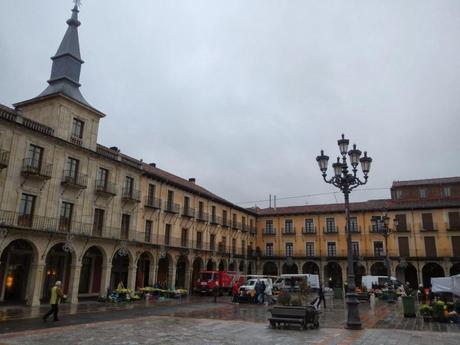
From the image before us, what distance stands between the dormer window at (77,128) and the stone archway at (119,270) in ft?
32.4

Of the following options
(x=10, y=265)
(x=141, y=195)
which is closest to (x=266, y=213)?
(x=141, y=195)

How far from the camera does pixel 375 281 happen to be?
36.6 meters

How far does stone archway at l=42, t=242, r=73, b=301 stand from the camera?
80.9 feet

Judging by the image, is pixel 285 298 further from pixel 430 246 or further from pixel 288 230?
pixel 288 230

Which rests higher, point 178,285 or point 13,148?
point 13,148

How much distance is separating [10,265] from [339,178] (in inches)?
787

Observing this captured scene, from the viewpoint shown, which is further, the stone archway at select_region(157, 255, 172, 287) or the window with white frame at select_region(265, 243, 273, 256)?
the window with white frame at select_region(265, 243, 273, 256)

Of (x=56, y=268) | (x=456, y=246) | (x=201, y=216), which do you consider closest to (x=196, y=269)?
(x=201, y=216)

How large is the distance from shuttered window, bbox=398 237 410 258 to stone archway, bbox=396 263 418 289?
1.78 m

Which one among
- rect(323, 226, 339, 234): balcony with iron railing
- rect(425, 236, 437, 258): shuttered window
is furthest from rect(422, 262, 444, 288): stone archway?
rect(323, 226, 339, 234): balcony with iron railing

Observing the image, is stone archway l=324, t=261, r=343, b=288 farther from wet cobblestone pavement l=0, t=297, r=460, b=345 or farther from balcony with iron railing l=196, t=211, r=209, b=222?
wet cobblestone pavement l=0, t=297, r=460, b=345

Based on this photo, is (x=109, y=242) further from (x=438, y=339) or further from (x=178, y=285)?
(x=438, y=339)

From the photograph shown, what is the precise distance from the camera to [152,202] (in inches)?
1233

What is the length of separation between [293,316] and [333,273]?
3712 cm
